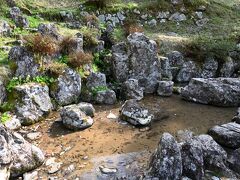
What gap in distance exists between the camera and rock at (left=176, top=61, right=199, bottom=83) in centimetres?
2014

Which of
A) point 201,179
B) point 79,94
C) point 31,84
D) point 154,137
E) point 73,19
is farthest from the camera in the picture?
point 73,19

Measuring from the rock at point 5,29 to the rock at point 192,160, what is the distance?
1226cm

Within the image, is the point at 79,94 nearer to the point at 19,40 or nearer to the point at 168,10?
the point at 19,40

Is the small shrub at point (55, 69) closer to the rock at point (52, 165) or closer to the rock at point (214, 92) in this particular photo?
the rock at point (52, 165)

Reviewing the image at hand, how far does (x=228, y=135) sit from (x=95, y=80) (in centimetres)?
691

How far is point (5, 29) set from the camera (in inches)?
757

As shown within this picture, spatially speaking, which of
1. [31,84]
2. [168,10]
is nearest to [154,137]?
[31,84]

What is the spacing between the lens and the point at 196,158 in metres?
10.7

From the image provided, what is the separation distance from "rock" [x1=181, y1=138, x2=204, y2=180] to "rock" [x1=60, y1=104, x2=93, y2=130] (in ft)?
15.1

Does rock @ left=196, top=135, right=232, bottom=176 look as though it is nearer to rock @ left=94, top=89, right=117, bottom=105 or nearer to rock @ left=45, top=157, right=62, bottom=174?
rock @ left=45, top=157, right=62, bottom=174

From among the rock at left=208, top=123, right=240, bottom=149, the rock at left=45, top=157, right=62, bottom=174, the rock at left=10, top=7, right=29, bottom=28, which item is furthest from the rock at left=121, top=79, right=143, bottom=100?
the rock at left=10, top=7, right=29, bottom=28

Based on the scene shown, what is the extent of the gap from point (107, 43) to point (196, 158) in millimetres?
11794

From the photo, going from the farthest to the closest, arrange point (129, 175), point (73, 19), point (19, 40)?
point (73, 19)
point (19, 40)
point (129, 175)

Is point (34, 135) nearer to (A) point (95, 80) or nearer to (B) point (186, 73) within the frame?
(A) point (95, 80)
